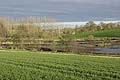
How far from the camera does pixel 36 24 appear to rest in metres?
153

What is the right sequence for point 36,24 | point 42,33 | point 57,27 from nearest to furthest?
1. point 42,33
2. point 36,24
3. point 57,27

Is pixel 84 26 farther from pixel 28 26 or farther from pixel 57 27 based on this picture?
pixel 28 26

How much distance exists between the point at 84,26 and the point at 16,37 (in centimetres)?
8025

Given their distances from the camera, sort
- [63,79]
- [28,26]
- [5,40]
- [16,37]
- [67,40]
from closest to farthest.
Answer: [63,79]
[67,40]
[16,37]
[5,40]
[28,26]

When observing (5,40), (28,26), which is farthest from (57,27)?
(5,40)

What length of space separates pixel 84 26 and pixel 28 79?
15565 centimetres

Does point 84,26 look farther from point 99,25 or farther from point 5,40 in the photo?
point 5,40

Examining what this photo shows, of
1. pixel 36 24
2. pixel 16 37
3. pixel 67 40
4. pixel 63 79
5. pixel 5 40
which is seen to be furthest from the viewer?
pixel 36 24

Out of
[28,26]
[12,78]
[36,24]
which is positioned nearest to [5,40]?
[28,26]

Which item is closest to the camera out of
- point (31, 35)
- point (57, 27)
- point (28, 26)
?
point (31, 35)

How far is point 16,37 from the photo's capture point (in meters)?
98.4

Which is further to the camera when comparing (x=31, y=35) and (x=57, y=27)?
(x=57, y=27)

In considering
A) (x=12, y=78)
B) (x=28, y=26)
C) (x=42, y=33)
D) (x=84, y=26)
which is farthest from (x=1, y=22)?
(x=12, y=78)

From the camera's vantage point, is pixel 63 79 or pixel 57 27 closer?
pixel 63 79
